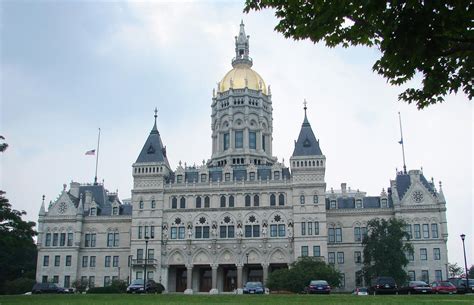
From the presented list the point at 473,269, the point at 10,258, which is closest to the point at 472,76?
the point at 10,258

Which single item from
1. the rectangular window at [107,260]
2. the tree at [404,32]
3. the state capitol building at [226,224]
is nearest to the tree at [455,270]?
the state capitol building at [226,224]

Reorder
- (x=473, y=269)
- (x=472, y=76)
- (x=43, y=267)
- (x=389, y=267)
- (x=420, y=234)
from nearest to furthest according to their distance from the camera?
(x=472, y=76) → (x=389, y=267) → (x=420, y=234) → (x=43, y=267) → (x=473, y=269)

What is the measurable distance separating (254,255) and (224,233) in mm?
5060

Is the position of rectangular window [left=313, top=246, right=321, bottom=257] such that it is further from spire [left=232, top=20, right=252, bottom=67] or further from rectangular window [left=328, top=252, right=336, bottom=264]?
spire [left=232, top=20, right=252, bottom=67]

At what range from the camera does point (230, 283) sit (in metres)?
78.1

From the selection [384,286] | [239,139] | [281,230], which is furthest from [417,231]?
[384,286]

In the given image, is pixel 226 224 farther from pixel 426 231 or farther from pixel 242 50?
pixel 242 50

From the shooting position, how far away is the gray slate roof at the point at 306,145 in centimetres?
7638

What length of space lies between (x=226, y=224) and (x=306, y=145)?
15.6 meters

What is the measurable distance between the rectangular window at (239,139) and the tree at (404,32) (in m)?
73.0

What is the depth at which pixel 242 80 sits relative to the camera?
91375mm

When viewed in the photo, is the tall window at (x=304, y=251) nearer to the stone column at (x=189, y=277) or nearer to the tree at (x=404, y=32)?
the stone column at (x=189, y=277)

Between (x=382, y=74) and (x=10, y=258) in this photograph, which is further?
(x=10, y=258)

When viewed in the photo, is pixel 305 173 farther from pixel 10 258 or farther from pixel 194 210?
pixel 10 258
